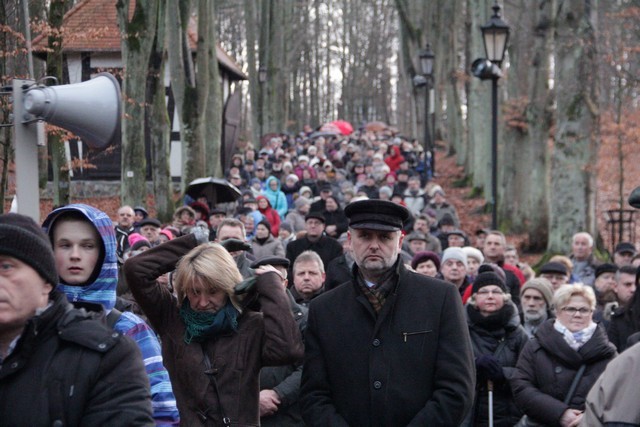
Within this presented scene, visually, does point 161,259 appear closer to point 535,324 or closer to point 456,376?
point 456,376

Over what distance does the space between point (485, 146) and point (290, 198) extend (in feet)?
29.6

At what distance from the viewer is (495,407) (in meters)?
8.02

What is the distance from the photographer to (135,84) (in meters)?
21.4

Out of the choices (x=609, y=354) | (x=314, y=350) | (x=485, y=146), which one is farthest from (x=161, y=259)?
(x=485, y=146)

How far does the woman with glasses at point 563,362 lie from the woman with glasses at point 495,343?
61cm

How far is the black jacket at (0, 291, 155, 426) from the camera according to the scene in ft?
A: 10.7

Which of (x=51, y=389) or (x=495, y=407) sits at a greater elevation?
(x=51, y=389)

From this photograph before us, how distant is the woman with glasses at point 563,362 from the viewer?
7070 millimetres

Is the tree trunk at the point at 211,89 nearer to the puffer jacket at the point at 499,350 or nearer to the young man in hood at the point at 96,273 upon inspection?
the puffer jacket at the point at 499,350

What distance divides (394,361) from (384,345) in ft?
0.31

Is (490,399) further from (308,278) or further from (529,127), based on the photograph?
(529,127)

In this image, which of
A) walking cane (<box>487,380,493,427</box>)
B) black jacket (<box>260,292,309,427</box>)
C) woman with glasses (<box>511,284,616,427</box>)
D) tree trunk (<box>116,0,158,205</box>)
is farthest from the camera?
tree trunk (<box>116,0,158,205</box>)

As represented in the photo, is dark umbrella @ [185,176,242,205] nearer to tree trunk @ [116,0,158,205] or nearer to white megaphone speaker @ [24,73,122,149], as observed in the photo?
tree trunk @ [116,0,158,205]

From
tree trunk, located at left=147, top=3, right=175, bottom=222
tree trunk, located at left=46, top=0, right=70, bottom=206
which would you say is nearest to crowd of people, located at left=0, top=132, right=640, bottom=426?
tree trunk, located at left=46, top=0, right=70, bottom=206
